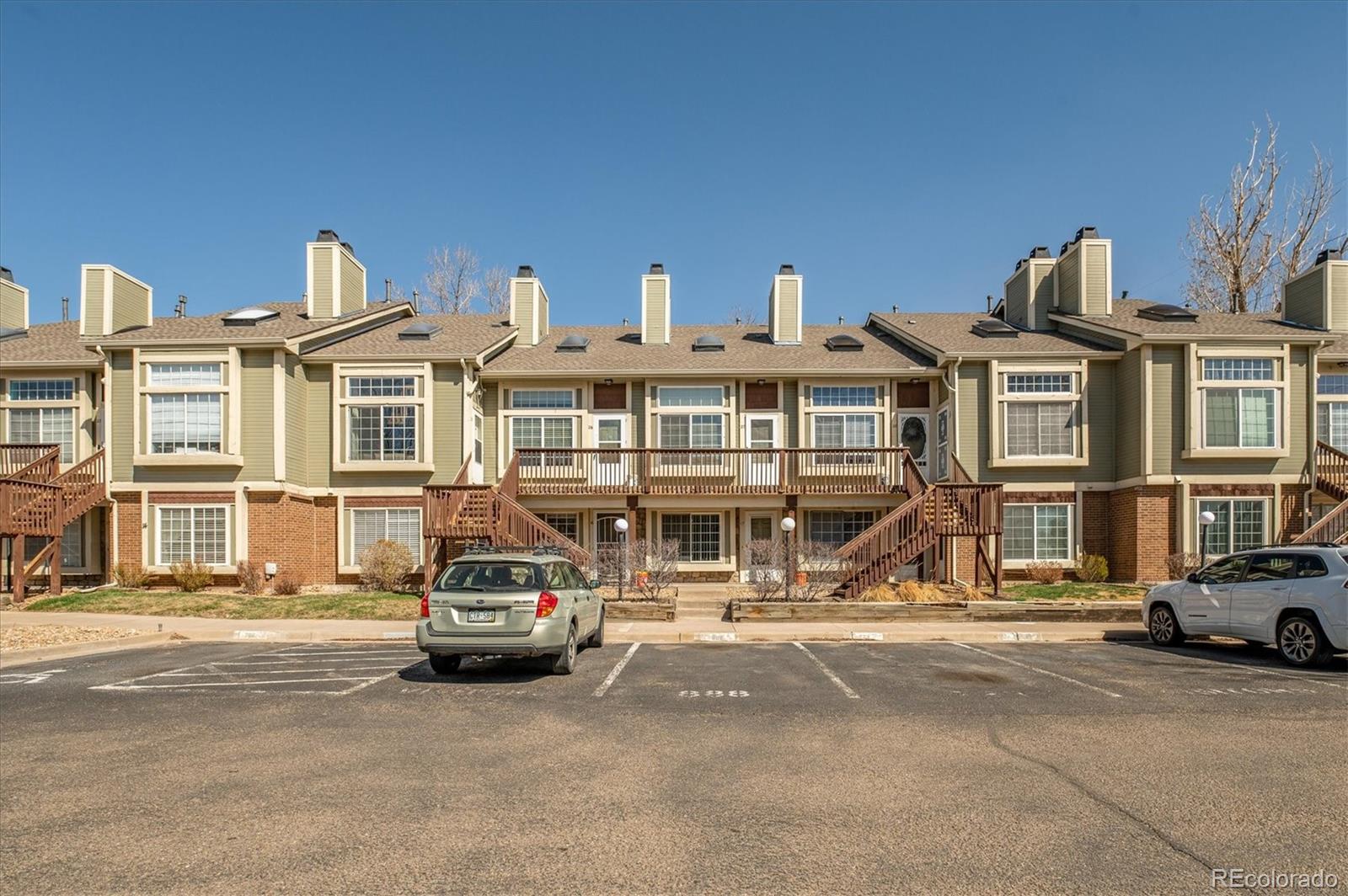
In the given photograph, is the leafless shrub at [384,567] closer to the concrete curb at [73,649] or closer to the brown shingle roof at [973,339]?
the concrete curb at [73,649]

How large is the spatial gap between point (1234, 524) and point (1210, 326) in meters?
5.39

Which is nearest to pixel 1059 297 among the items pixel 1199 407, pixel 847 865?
pixel 1199 407

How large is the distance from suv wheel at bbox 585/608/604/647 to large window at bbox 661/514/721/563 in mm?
10928

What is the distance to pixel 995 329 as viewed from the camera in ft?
85.4

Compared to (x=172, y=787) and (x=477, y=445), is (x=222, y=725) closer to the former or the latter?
(x=172, y=787)

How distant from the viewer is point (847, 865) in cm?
504

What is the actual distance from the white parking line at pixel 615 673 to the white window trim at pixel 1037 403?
533 inches

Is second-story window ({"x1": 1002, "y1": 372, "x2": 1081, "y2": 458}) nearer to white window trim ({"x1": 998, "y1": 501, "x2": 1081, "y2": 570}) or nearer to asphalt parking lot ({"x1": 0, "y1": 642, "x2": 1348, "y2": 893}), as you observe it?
white window trim ({"x1": 998, "y1": 501, "x2": 1081, "y2": 570})

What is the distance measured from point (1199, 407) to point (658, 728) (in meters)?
20.0

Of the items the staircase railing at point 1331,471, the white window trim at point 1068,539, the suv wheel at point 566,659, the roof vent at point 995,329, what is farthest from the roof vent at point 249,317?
the staircase railing at point 1331,471

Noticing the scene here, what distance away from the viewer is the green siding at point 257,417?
22.7 metres

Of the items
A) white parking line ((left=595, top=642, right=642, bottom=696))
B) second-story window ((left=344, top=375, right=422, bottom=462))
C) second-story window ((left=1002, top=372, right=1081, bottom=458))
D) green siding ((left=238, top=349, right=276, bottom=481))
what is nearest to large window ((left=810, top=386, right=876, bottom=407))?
second-story window ((left=1002, top=372, right=1081, bottom=458))

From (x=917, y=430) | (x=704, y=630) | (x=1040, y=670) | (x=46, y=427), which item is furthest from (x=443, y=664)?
(x=46, y=427)

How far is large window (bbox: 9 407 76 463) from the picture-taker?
24516 millimetres
